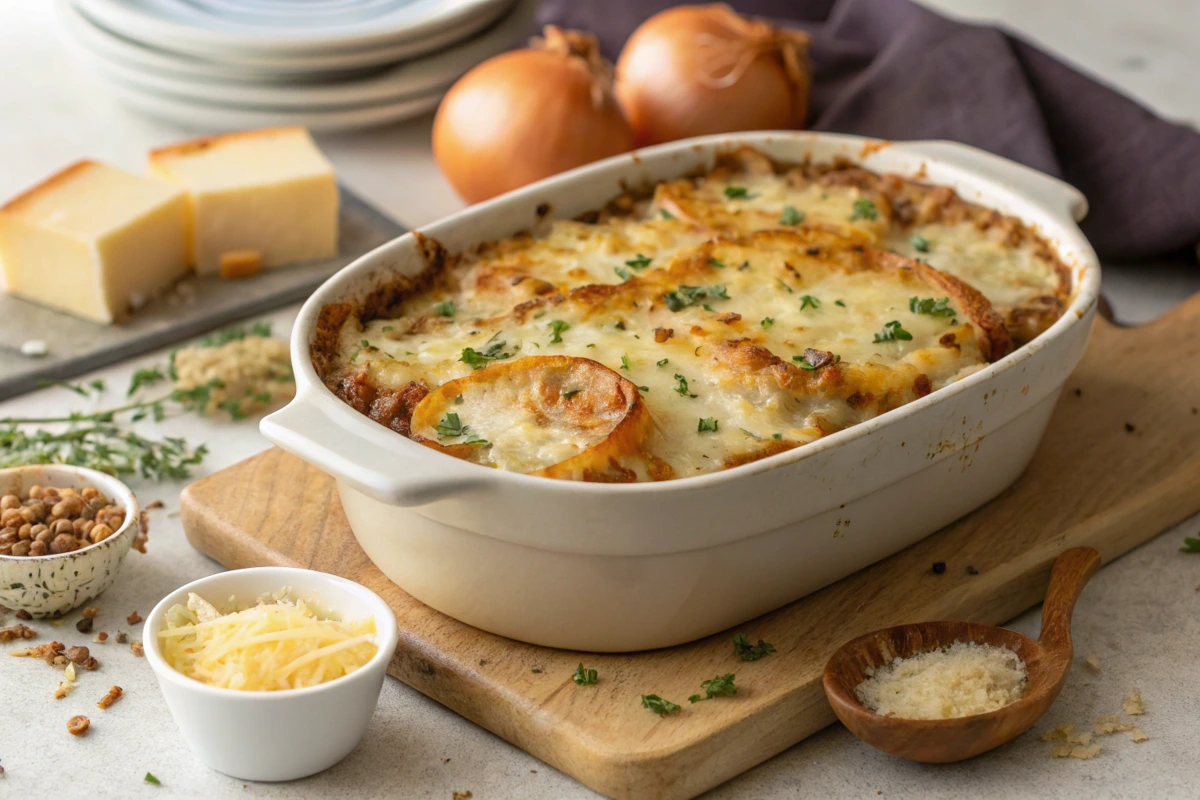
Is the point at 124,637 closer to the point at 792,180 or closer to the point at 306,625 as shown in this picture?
the point at 306,625

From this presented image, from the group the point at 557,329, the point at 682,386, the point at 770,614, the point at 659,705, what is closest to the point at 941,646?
the point at 770,614

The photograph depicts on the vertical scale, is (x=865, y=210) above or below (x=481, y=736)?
above

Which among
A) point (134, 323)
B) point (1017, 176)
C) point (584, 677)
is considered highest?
point (1017, 176)

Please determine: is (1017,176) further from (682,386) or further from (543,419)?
(543,419)

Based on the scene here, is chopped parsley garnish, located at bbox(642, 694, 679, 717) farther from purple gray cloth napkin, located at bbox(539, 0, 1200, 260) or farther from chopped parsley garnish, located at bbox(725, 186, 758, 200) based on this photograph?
purple gray cloth napkin, located at bbox(539, 0, 1200, 260)

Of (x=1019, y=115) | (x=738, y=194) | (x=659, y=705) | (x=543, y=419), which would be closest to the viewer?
(x=659, y=705)

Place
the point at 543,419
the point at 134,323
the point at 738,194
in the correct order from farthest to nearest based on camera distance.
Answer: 1. the point at 134,323
2. the point at 738,194
3. the point at 543,419

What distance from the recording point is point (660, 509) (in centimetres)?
203

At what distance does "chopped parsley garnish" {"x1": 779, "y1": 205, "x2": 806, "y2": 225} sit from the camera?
2930 mm

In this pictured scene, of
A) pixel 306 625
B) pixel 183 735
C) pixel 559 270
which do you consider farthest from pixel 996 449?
pixel 183 735

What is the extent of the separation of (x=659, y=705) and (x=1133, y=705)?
75 cm

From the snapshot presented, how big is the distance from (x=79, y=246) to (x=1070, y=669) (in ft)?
7.54

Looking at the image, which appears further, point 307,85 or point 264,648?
point 307,85

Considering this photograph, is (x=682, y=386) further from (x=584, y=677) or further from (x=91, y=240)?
(x=91, y=240)
